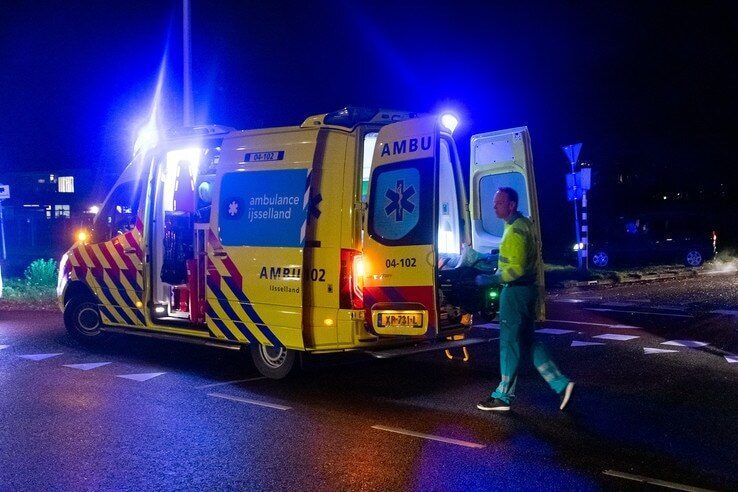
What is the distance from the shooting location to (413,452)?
514 centimetres

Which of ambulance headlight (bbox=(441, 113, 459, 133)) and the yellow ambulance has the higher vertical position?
ambulance headlight (bbox=(441, 113, 459, 133))

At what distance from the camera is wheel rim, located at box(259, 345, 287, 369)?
24.9 feet

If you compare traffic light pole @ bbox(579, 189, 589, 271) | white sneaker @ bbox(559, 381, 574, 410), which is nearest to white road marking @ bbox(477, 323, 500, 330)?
white sneaker @ bbox(559, 381, 574, 410)

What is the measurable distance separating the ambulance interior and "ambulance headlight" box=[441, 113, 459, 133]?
105 inches

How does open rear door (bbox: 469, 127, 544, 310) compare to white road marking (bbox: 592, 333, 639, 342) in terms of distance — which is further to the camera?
white road marking (bbox: 592, 333, 639, 342)

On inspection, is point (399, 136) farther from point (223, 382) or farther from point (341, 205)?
point (223, 382)

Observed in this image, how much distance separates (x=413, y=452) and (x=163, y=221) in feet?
16.5

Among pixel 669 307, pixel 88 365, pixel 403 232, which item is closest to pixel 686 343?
pixel 669 307

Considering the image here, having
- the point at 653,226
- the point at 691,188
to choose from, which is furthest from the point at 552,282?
the point at 691,188

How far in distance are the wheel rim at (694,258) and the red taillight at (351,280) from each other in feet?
65.5

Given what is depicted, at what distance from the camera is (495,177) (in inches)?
317

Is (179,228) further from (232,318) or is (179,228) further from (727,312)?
(727,312)

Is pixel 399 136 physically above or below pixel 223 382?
above

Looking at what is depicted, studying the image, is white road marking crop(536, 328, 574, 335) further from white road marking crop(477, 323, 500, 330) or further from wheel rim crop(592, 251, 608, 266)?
wheel rim crop(592, 251, 608, 266)
